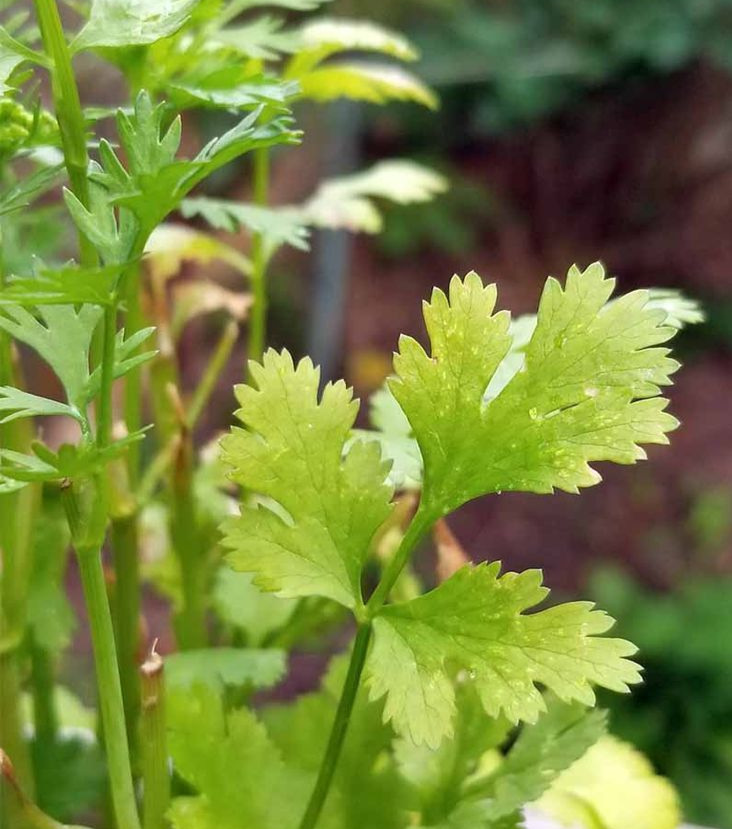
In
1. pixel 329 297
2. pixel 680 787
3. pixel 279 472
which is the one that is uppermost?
pixel 329 297

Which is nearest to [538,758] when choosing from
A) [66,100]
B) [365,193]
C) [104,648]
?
[104,648]

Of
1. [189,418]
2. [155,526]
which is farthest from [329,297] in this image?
[189,418]

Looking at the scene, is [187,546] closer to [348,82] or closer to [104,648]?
[104,648]

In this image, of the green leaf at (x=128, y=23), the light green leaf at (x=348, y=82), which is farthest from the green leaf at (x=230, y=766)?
the light green leaf at (x=348, y=82)

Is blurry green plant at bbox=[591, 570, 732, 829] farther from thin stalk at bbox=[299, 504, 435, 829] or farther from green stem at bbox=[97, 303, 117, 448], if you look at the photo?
green stem at bbox=[97, 303, 117, 448]

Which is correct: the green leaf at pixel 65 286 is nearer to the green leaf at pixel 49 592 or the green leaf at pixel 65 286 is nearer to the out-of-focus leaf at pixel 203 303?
the green leaf at pixel 49 592

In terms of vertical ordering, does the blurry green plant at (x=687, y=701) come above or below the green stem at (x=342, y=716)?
below

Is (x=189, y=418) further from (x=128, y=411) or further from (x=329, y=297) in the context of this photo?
(x=329, y=297)
